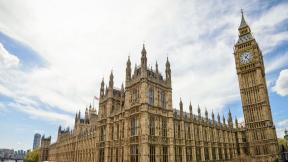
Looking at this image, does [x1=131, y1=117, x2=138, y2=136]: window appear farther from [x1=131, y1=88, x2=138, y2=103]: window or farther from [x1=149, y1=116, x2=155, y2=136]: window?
[x1=131, y1=88, x2=138, y2=103]: window

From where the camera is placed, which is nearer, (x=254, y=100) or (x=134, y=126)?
(x=134, y=126)

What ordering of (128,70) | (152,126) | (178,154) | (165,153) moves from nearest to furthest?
(152,126) → (165,153) → (178,154) → (128,70)

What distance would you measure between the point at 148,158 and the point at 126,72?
2048 centimetres

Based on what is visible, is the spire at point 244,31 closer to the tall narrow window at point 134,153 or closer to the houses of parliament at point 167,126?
the houses of parliament at point 167,126

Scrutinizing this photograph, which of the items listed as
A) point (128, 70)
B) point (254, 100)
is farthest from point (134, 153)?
point (254, 100)

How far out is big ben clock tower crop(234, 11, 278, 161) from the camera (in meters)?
68.1

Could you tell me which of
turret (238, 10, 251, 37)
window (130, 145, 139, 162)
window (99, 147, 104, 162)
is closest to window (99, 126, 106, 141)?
window (99, 147, 104, 162)

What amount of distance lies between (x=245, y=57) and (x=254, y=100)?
54.4 feet

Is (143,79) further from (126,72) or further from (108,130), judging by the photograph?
(108,130)

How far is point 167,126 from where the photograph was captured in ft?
153

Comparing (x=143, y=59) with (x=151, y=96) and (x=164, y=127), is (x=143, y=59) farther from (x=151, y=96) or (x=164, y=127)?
(x=164, y=127)

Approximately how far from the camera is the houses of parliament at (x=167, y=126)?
4406 cm

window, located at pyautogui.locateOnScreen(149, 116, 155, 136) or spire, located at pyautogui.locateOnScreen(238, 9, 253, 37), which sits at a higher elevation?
spire, located at pyautogui.locateOnScreen(238, 9, 253, 37)

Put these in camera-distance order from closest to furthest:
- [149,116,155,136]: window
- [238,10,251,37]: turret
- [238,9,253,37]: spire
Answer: [149,116,155,136]: window → [238,9,253,37]: spire → [238,10,251,37]: turret
